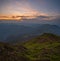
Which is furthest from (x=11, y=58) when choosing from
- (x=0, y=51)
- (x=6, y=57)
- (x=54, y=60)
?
(x=54, y=60)

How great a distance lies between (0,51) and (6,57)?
1558 centimetres

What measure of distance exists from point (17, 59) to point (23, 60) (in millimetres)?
2697

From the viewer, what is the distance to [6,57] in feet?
238

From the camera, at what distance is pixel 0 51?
87438mm

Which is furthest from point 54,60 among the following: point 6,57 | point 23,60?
point 6,57

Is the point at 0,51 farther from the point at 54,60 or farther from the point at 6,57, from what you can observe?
the point at 54,60

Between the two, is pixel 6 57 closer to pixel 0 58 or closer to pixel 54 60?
pixel 0 58

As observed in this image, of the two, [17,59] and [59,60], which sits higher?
[17,59]

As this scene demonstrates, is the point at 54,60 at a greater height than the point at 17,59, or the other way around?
the point at 17,59

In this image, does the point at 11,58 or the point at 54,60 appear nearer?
the point at 11,58

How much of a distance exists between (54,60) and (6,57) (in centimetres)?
2861

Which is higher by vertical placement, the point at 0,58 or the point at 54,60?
the point at 0,58

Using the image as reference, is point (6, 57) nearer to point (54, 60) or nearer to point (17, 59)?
point (17, 59)

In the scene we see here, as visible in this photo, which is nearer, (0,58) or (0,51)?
(0,58)
